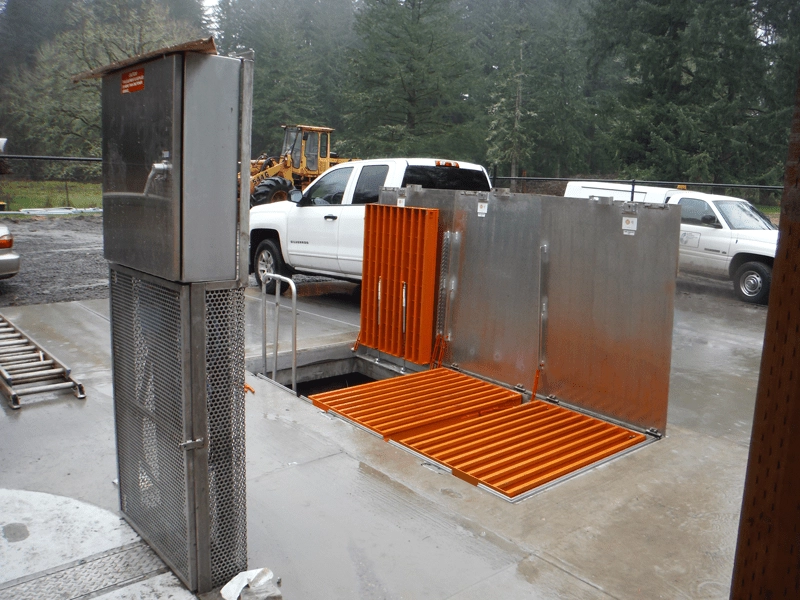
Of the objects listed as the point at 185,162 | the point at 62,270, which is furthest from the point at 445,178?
the point at 62,270

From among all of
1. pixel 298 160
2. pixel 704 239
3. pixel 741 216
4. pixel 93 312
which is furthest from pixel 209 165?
pixel 298 160

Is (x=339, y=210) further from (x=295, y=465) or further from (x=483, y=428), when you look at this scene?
(x=295, y=465)

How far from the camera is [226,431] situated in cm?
316

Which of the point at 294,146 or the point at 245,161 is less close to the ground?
the point at 294,146

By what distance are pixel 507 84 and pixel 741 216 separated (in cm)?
2552

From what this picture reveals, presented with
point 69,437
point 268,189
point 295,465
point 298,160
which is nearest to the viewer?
point 295,465

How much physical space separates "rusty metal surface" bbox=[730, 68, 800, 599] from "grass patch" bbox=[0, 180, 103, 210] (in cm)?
2770

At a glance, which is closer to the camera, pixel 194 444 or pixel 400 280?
pixel 194 444

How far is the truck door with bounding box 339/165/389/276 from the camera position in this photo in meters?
9.84

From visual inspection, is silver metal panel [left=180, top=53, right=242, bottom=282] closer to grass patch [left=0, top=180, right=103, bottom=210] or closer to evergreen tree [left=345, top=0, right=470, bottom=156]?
grass patch [left=0, top=180, right=103, bottom=210]

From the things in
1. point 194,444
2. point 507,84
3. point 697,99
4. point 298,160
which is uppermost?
point 507,84

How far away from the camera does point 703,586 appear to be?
345 centimetres

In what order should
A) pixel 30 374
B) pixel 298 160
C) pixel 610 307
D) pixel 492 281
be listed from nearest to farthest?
pixel 610 307 → pixel 30 374 → pixel 492 281 → pixel 298 160

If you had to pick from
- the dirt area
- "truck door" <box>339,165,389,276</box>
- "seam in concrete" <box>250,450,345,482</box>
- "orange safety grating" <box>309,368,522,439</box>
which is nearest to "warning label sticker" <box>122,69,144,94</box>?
"seam in concrete" <box>250,450,345,482</box>
